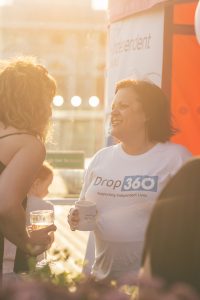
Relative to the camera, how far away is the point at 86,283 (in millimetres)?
1285

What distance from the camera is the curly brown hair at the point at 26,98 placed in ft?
8.29

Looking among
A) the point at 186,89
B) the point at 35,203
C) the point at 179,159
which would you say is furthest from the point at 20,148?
the point at 186,89

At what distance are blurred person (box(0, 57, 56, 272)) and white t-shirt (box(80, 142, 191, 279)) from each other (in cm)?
82

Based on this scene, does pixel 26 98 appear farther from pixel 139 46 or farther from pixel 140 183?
pixel 139 46

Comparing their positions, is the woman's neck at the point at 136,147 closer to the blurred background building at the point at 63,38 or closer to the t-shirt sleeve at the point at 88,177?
the t-shirt sleeve at the point at 88,177

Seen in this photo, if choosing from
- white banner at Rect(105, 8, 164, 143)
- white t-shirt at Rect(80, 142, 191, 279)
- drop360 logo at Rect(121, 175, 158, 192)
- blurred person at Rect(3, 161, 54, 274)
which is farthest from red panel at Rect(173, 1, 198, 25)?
drop360 logo at Rect(121, 175, 158, 192)

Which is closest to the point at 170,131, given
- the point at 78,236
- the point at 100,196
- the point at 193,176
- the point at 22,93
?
the point at 100,196

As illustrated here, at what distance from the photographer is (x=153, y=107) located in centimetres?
362

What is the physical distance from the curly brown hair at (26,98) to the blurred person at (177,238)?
3.67 feet

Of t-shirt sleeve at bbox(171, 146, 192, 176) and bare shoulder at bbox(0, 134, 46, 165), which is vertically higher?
bare shoulder at bbox(0, 134, 46, 165)

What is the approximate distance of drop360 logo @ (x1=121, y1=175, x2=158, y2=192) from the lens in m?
3.38

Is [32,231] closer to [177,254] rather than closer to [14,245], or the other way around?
[14,245]

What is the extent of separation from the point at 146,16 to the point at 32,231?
448 cm

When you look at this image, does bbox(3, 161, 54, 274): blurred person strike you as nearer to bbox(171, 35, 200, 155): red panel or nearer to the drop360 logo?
the drop360 logo
